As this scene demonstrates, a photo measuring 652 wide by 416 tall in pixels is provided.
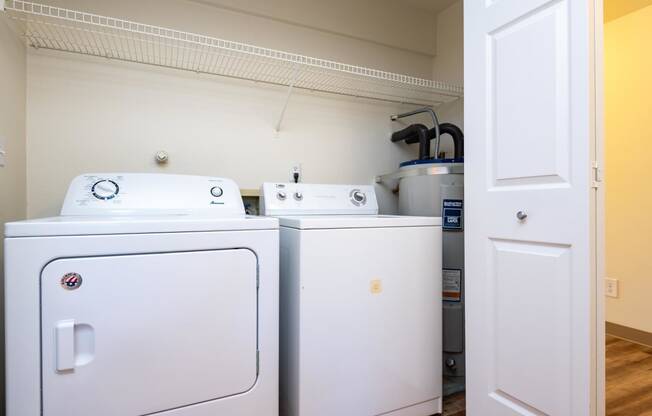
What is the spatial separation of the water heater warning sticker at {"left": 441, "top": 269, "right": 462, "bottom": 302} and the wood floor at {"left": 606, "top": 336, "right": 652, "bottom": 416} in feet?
2.61

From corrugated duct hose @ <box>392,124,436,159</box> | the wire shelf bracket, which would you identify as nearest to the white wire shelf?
the wire shelf bracket

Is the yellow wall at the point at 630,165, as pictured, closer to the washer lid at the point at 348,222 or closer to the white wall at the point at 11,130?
the washer lid at the point at 348,222

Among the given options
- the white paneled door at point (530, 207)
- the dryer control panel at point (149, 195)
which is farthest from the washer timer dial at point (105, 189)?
the white paneled door at point (530, 207)

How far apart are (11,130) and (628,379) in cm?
314

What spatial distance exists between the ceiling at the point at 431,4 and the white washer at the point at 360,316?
1.71 m

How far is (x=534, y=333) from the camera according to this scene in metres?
1.18

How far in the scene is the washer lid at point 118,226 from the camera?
3.11 feet

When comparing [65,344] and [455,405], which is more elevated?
[65,344]

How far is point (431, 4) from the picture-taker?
2438mm

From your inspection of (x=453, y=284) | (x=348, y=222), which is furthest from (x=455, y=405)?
(x=348, y=222)

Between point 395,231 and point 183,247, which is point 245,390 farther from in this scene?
point 395,231

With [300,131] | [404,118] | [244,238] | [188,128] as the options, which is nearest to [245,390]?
[244,238]

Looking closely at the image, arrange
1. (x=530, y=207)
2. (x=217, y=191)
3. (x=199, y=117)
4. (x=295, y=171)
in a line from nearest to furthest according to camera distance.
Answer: (x=530, y=207)
(x=217, y=191)
(x=199, y=117)
(x=295, y=171)

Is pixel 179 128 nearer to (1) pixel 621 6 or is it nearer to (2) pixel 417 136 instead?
(2) pixel 417 136
